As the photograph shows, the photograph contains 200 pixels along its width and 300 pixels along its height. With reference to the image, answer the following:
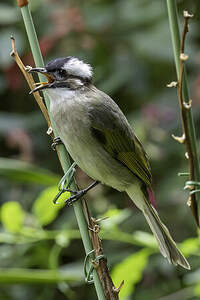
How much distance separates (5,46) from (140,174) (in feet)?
3.96

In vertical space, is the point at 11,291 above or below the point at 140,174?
below

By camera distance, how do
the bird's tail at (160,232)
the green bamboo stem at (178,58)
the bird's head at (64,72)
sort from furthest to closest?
the bird's head at (64,72), the bird's tail at (160,232), the green bamboo stem at (178,58)

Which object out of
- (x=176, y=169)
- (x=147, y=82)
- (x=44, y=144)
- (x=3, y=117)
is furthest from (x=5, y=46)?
(x=176, y=169)

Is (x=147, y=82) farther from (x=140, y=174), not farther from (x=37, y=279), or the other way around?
(x=37, y=279)

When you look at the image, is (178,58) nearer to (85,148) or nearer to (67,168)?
(67,168)

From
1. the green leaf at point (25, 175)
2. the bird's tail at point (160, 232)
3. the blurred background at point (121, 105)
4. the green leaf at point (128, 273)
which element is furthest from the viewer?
the blurred background at point (121, 105)

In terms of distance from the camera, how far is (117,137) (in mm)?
2086

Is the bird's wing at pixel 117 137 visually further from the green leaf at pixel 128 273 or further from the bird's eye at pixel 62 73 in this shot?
the green leaf at pixel 128 273

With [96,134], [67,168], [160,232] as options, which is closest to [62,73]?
[96,134]

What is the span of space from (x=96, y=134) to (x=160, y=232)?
43 cm

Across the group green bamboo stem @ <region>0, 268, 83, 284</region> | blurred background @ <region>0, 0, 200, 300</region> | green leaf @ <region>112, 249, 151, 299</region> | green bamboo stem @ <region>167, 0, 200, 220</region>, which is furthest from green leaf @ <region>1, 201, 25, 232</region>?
green bamboo stem @ <region>167, 0, 200, 220</region>

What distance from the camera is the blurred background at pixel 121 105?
286 centimetres

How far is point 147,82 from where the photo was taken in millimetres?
3281

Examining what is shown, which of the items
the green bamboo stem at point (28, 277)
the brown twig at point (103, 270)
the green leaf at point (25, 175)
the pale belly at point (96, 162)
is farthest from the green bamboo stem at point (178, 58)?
the green leaf at point (25, 175)
